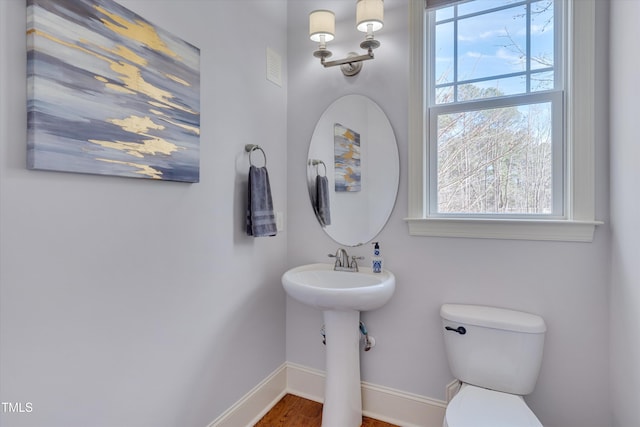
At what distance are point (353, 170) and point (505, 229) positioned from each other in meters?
0.87

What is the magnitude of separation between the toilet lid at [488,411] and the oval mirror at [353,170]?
91 centimetres

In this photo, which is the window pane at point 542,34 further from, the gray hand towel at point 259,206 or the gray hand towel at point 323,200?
the gray hand towel at point 259,206

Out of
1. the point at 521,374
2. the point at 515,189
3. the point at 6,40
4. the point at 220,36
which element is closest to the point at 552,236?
the point at 515,189

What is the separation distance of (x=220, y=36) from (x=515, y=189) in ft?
5.44

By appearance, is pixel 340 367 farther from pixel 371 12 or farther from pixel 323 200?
pixel 371 12

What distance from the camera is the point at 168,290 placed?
4.48 ft

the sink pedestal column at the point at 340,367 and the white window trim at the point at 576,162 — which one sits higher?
the white window trim at the point at 576,162

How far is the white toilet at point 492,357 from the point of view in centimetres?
135

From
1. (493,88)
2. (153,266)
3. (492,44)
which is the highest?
(492,44)

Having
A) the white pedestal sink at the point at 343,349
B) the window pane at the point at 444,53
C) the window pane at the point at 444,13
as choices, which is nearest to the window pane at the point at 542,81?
the window pane at the point at 444,53

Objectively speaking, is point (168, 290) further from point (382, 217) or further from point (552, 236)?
→ point (552, 236)

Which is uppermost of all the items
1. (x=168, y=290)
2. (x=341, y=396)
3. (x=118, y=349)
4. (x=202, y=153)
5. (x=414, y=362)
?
(x=202, y=153)

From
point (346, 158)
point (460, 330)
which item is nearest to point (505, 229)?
point (460, 330)

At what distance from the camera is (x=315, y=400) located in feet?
6.82
